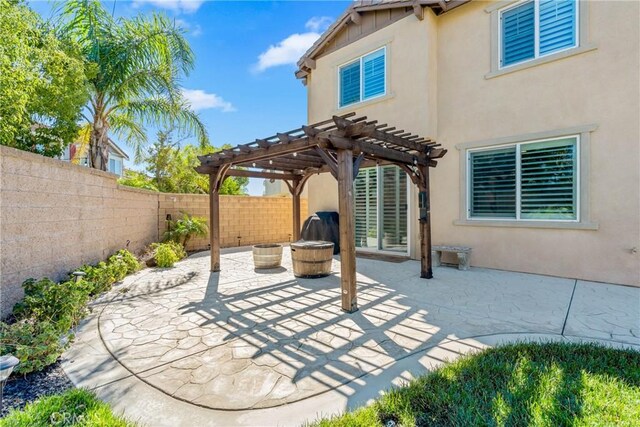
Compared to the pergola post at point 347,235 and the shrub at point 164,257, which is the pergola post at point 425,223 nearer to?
the pergola post at point 347,235

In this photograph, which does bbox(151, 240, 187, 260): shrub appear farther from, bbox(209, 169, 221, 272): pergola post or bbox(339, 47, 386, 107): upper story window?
bbox(339, 47, 386, 107): upper story window

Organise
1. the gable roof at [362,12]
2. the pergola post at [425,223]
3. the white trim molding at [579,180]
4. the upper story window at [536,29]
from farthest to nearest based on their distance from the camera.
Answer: the gable roof at [362,12] < the pergola post at [425,223] < the upper story window at [536,29] < the white trim molding at [579,180]

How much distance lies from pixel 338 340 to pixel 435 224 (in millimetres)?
5833

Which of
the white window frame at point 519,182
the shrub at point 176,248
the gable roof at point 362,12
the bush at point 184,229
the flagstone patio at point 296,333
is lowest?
the flagstone patio at point 296,333

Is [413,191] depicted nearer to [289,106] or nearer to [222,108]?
[289,106]

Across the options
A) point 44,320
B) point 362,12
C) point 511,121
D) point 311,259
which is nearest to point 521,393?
point 311,259

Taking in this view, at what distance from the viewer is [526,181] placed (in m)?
7.30

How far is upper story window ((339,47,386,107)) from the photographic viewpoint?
9.65m

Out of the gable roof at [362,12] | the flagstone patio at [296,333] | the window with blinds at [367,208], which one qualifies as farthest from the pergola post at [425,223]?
the gable roof at [362,12]

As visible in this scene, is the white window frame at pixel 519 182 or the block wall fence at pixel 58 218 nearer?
the block wall fence at pixel 58 218

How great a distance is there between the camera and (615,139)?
6195 mm

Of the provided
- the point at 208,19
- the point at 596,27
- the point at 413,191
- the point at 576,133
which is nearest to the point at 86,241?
the point at 208,19

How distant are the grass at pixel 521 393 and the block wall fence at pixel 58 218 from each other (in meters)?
4.76

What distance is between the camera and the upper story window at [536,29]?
677cm
